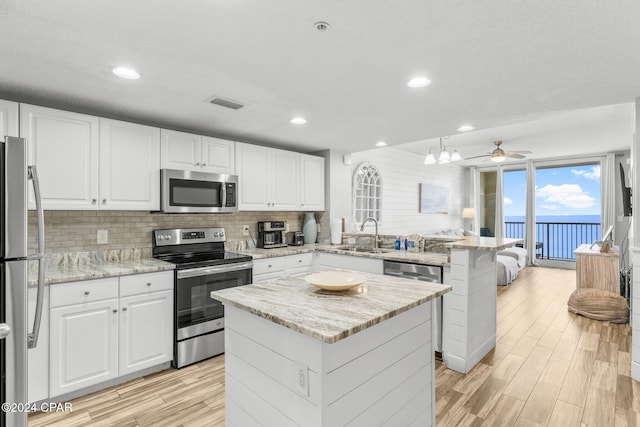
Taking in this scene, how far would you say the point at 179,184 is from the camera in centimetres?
321

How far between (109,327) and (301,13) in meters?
2.55

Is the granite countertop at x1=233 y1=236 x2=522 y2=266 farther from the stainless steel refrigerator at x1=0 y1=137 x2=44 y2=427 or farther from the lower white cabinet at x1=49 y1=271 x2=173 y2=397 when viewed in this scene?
the stainless steel refrigerator at x1=0 y1=137 x2=44 y2=427

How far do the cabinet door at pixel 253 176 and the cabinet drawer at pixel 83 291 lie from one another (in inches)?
59.8

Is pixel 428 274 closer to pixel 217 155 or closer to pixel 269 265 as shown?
pixel 269 265

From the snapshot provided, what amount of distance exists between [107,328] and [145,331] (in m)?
0.28

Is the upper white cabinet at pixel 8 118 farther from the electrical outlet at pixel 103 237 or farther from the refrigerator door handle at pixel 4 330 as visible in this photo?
the refrigerator door handle at pixel 4 330

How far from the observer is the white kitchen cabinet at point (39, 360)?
2244 millimetres

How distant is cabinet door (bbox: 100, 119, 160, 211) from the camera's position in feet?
9.21

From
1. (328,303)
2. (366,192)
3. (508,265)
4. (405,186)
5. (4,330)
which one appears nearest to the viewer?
(4,330)

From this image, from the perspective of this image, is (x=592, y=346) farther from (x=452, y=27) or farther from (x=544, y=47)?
(x=452, y=27)

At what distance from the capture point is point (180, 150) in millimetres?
3279

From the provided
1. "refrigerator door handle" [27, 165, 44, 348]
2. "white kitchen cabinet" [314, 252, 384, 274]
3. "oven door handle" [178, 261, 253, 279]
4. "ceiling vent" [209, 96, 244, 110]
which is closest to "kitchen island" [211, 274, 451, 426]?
"refrigerator door handle" [27, 165, 44, 348]

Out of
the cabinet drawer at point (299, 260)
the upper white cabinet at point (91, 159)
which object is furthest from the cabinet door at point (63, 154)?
the cabinet drawer at point (299, 260)

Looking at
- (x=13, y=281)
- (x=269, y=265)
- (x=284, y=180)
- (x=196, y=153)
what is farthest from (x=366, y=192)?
(x=13, y=281)
